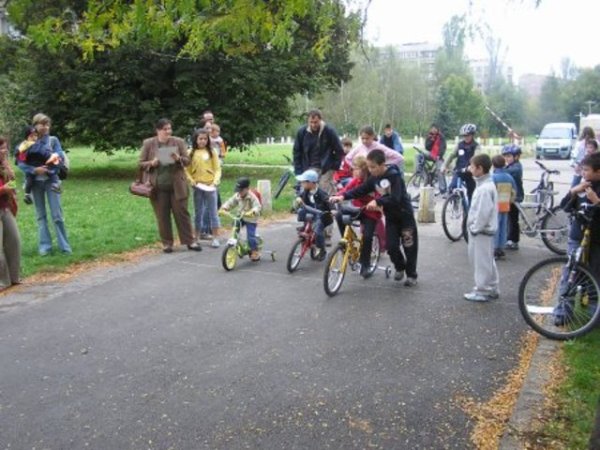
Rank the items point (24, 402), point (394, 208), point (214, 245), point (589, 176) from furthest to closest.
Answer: point (214, 245)
point (394, 208)
point (589, 176)
point (24, 402)

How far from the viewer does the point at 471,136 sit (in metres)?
11.4

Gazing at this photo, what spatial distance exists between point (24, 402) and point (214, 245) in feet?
18.4

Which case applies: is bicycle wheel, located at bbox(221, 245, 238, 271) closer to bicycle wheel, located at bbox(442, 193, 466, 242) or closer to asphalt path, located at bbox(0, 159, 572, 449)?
asphalt path, located at bbox(0, 159, 572, 449)

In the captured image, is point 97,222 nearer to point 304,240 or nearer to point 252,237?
point 252,237

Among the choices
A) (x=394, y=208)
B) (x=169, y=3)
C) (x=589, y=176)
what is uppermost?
(x=169, y=3)

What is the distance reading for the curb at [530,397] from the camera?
385 centimetres

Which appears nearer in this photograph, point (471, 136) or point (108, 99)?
point (471, 136)

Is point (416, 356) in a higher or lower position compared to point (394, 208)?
→ lower

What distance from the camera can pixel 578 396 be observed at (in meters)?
4.40

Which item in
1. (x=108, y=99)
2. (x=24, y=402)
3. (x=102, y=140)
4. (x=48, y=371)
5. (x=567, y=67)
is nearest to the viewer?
(x=24, y=402)

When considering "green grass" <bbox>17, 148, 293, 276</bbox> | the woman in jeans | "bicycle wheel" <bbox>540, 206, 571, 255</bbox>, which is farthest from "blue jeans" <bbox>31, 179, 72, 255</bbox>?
"bicycle wheel" <bbox>540, 206, 571, 255</bbox>

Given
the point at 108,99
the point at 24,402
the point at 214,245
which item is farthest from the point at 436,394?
the point at 108,99

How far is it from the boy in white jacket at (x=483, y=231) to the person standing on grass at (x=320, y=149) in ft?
10.7

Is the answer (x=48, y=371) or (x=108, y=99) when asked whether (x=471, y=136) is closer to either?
(x=48, y=371)
